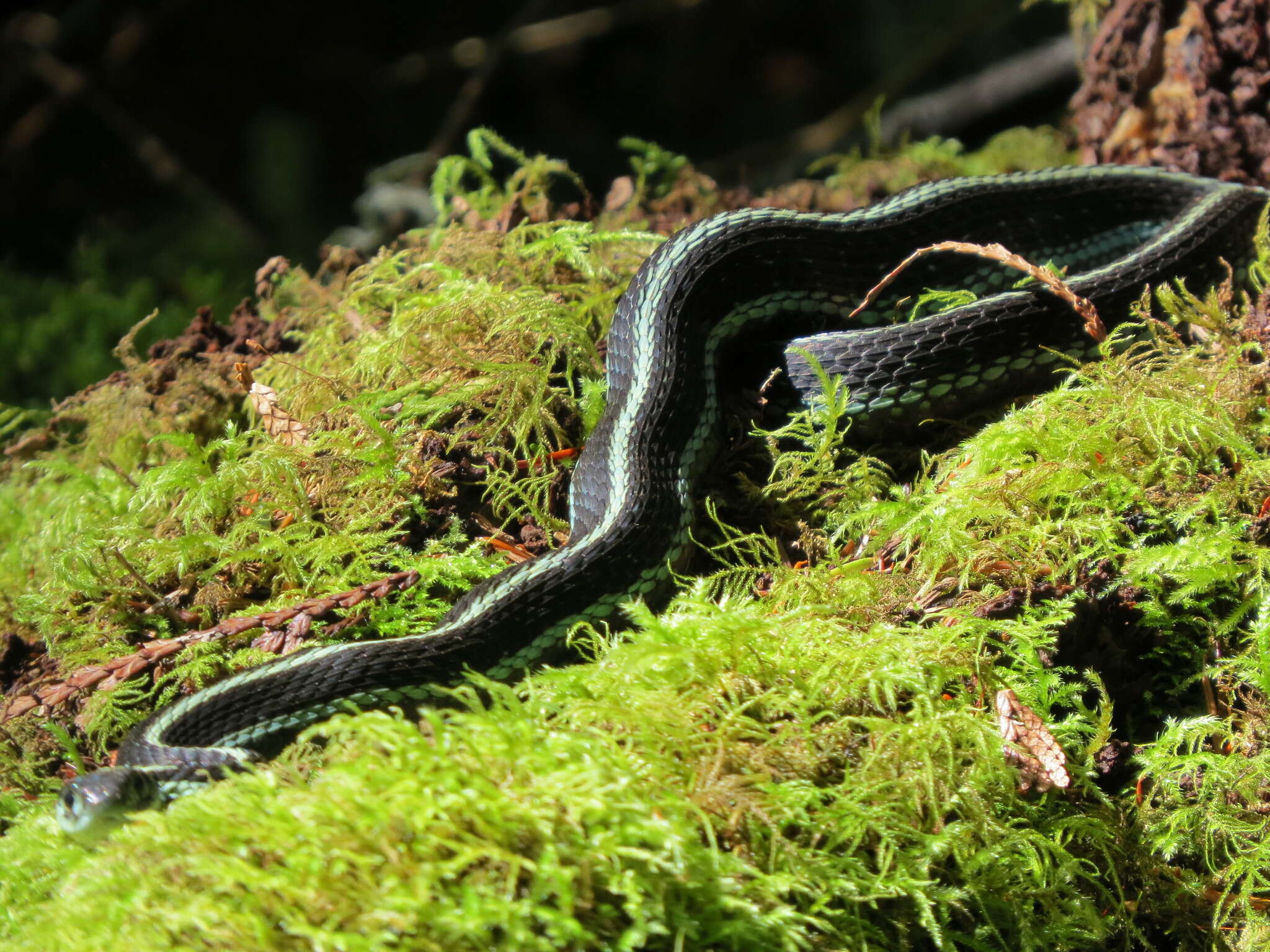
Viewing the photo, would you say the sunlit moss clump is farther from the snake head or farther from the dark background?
the dark background

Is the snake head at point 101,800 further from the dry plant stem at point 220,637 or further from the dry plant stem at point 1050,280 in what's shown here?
the dry plant stem at point 1050,280

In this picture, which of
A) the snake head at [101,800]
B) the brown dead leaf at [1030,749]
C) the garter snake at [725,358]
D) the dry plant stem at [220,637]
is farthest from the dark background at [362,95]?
the brown dead leaf at [1030,749]

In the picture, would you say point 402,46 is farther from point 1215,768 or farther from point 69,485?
point 1215,768

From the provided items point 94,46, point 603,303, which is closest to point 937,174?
point 603,303

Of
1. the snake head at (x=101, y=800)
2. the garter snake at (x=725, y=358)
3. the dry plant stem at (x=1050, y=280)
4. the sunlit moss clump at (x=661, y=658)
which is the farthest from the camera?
the dry plant stem at (x=1050, y=280)

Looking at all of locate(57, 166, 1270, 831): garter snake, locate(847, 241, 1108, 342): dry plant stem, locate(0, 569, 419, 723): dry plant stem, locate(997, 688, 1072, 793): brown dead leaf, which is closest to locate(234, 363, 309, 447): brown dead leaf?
locate(0, 569, 419, 723): dry plant stem
